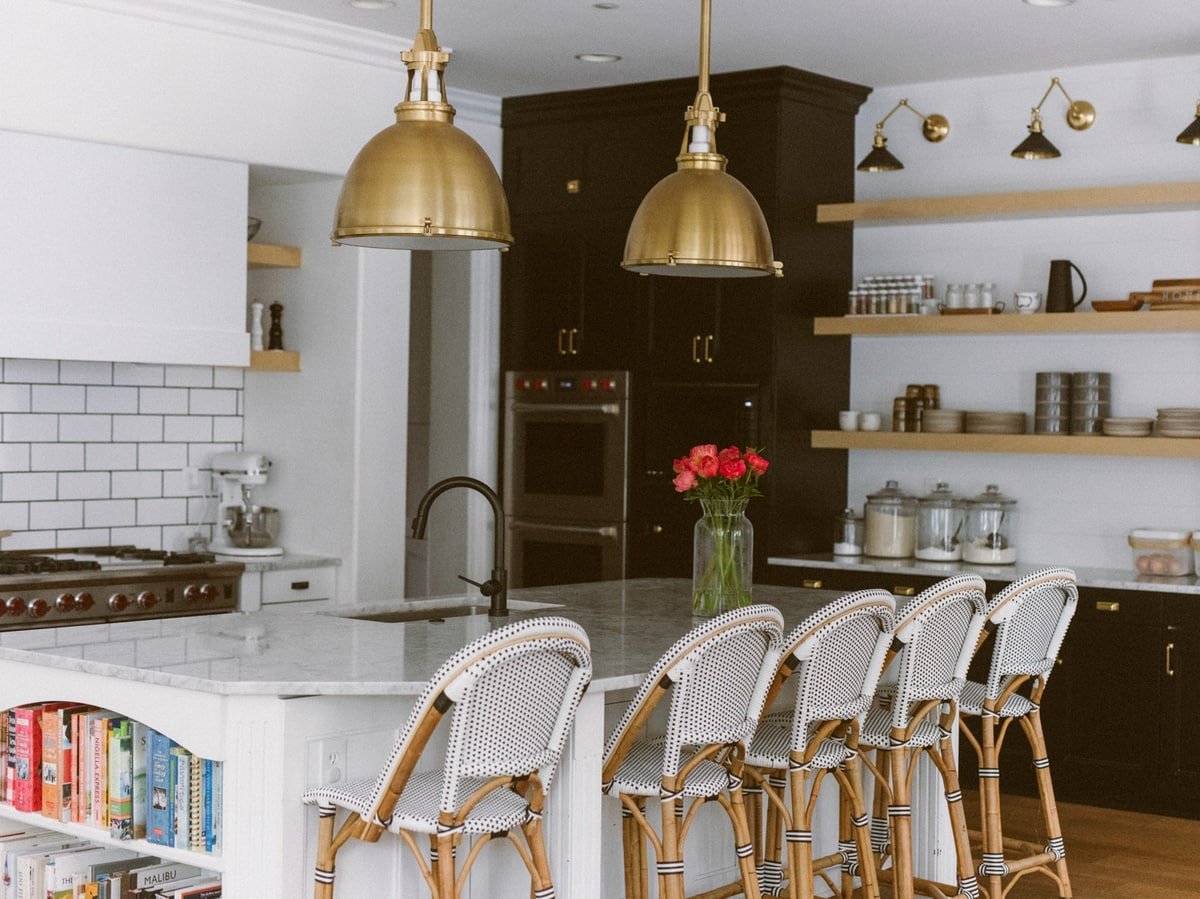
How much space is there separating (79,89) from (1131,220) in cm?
388

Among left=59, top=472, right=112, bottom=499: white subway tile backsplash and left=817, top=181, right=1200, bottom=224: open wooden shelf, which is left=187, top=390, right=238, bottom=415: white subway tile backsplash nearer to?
left=59, top=472, right=112, bottom=499: white subway tile backsplash

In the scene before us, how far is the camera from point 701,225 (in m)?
3.99

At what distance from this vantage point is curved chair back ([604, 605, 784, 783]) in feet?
11.2

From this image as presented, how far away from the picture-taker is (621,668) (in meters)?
3.49

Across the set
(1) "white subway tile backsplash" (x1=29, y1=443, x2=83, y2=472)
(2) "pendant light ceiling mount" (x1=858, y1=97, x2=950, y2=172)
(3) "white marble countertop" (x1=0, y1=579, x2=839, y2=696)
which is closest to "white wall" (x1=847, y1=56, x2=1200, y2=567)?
(2) "pendant light ceiling mount" (x1=858, y1=97, x2=950, y2=172)

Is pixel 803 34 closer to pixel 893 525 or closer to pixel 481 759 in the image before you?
pixel 893 525

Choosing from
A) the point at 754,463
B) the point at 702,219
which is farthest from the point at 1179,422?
the point at 702,219

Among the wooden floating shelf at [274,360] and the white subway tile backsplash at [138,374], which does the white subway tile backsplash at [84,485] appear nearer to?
the white subway tile backsplash at [138,374]

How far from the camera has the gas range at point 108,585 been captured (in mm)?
4984

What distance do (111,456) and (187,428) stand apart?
0.37 metres

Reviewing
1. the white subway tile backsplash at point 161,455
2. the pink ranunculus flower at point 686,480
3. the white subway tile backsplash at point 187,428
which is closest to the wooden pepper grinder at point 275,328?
the white subway tile backsplash at point 187,428

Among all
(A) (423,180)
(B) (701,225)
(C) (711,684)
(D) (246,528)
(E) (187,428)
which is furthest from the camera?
(E) (187,428)

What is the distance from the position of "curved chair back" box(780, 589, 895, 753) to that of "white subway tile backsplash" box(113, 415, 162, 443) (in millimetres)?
3181

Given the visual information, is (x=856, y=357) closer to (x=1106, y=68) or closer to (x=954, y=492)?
(x=954, y=492)
